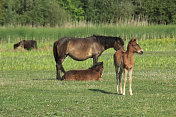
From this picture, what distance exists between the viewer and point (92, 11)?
6675 centimetres

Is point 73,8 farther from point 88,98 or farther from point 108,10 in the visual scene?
point 88,98

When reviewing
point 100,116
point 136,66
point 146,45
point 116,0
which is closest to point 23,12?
point 116,0

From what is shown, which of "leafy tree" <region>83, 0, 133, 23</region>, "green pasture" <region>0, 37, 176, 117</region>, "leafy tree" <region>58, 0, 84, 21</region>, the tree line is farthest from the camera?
"leafy tree" <region>58, 0, 84, 21</region>

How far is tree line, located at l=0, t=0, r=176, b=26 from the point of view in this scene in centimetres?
6106

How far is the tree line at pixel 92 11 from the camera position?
2404 inches

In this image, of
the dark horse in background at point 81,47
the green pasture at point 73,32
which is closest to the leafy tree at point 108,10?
the green pasture at point 73,32

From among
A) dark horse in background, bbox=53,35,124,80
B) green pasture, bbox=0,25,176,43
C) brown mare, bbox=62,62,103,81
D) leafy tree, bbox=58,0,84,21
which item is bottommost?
leafy tree, bbox=58,0,84,21

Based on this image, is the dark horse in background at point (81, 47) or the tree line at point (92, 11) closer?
the dark horse in background at point (81, 47)

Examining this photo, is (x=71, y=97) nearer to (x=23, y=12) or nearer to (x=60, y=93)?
(x=60, y=93)

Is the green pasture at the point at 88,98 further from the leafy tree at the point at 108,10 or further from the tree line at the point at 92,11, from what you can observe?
the leafy tree at the point at 108,10

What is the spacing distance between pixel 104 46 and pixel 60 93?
18.7ft

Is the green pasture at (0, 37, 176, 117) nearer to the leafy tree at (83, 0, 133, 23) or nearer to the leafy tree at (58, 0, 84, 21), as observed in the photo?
the leafy tree at (83, 0, 133, 23)

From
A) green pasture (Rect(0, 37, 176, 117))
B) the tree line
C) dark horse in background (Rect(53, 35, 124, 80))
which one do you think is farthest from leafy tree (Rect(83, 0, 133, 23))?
green pasture (Rect(0, 37, 176, 117))

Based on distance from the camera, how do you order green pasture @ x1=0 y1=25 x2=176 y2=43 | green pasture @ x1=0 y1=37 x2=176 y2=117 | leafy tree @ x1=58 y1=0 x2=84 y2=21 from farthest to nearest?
leafy tree @ x1=58 y1=0 x2=84 y2=21, green pasture @ x1=0 y1=25 x2=176 y2=43, green pasture @ x1=0 y1=37 x2=176 y2=117
